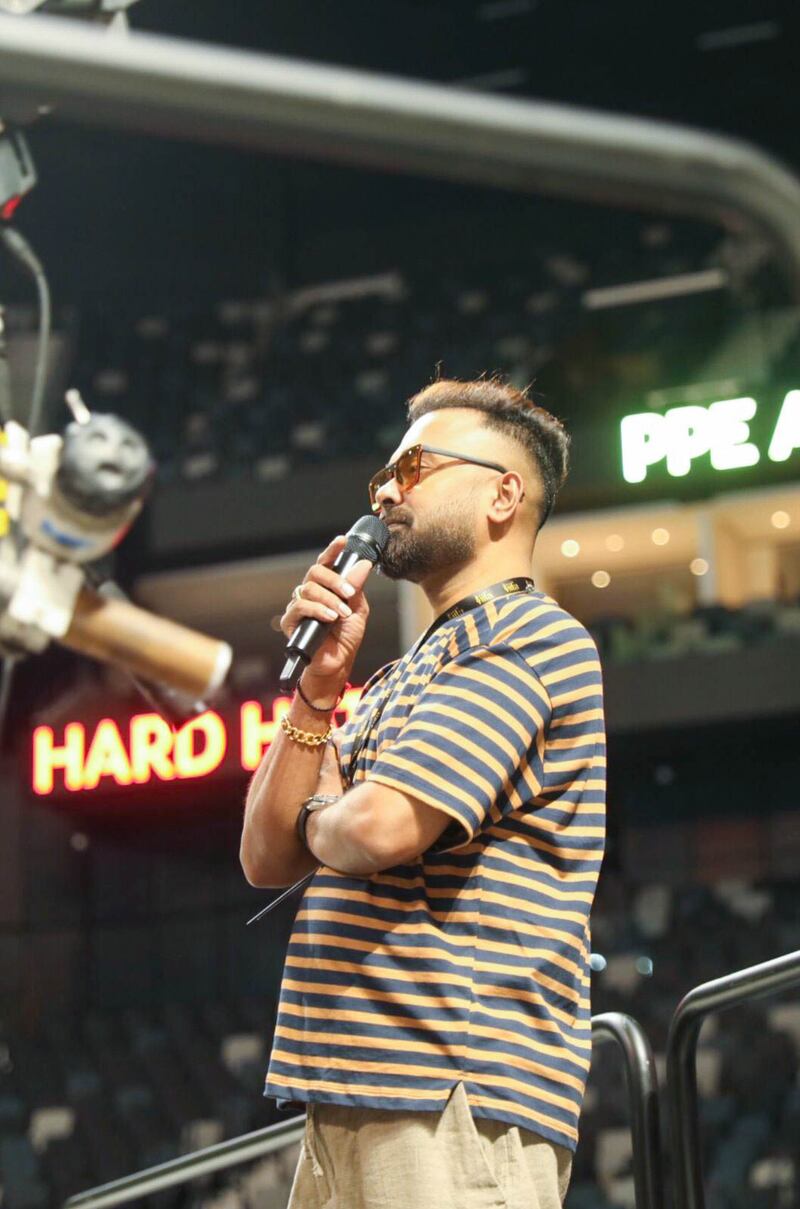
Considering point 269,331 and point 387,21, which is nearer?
point 387,21

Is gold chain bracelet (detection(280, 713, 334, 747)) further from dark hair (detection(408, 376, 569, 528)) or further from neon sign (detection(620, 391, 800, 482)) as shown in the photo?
neon sign (detection(620, 391, 800, 482))

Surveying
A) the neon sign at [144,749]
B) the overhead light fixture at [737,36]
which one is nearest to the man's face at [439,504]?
the neon sign at [144,749]

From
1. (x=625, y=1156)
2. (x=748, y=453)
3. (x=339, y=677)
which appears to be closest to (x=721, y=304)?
(x=748, y=453)

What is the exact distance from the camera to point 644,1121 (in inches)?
71.1

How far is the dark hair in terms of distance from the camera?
1.44 meters

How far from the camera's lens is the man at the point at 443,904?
1153 mm

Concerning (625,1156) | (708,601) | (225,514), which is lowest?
(625,1156)

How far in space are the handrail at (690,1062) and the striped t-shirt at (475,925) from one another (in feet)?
1.79

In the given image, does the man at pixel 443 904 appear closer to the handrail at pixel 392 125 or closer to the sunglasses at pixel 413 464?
the sunglasses at pixel 413 464

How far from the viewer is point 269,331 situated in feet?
30.0

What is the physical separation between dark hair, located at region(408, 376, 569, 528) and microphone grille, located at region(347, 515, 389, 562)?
158 millimetres

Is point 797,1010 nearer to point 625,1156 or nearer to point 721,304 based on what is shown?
point 625,1156

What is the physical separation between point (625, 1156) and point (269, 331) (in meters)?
5.45

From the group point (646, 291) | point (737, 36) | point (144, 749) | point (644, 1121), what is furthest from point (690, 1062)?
point (737, 36)
